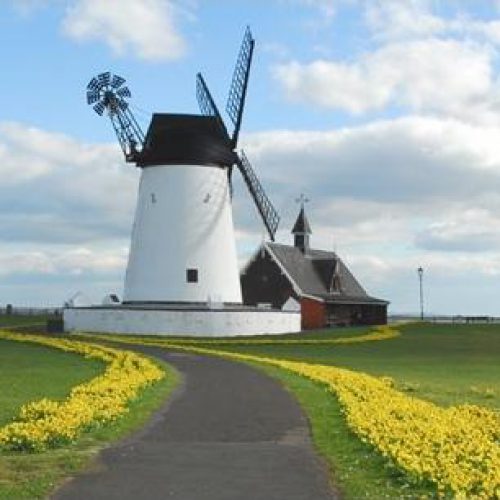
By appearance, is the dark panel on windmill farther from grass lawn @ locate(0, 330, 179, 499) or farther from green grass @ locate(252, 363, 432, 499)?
green grass @ locate(252, 363, 432, 499)

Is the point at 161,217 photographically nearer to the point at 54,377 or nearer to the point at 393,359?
the point at 393,359

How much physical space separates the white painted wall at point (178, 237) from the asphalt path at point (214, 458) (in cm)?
3741

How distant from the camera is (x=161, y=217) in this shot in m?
57.9

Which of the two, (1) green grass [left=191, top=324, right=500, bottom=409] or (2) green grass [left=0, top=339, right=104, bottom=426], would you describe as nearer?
(2) green grass [left=0, top=339, right=104, bottom=426]

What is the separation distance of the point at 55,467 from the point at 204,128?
48640 mm

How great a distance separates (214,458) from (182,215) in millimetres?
45622

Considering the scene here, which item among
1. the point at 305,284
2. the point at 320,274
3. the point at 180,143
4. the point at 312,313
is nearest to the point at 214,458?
the point at 180,143

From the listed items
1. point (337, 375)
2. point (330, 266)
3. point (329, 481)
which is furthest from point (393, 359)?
point (330, 266)

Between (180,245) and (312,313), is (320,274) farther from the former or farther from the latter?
(180,245)

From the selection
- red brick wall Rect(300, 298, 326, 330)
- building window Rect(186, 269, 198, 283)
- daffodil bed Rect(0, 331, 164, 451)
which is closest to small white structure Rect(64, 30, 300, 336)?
building window Rect(186, 269, 198, 283)

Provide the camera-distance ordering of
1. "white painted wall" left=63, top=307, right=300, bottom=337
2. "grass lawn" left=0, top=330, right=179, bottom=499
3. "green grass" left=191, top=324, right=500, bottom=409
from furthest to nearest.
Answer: "white painted wall" left=63, top=307, right=300, bottom=337, "green grass" left=191, top=324, right=500, bottom=409, "grass lawn" left=0, top=330, right=179, bottom=499

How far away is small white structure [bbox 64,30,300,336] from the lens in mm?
56938

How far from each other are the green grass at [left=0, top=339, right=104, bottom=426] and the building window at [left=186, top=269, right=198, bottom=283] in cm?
1735

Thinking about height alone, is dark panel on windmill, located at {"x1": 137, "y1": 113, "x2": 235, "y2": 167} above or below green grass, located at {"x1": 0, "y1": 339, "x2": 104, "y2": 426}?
above
